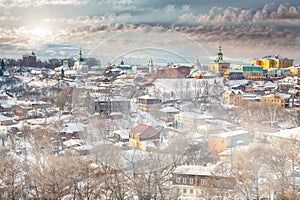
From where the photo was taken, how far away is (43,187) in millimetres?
2619

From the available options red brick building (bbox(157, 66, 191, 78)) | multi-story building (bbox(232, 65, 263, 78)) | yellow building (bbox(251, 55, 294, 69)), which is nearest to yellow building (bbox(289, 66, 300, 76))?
yellow building (bbox(251, 55, 294, 69))

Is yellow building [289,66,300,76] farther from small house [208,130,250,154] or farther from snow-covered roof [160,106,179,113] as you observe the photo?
snow-covered roof [160,106,179,113]

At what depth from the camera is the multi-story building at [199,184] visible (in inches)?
100

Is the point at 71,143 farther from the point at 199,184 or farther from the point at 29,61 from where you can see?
the point at 29,61

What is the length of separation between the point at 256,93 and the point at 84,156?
6650 mm

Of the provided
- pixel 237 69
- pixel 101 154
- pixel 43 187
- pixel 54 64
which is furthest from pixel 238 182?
pixel 54 64

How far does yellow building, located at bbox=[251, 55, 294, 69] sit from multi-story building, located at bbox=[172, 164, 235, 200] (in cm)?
988

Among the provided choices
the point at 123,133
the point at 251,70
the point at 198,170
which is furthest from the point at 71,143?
the point at 251,70

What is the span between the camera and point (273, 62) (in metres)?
12.8

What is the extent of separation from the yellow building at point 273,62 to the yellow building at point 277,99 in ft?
14.3

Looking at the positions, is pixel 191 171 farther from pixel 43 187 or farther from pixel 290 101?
pixel 290 101

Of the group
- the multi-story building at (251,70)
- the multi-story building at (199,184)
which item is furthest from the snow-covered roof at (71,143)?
the multi-story building at (251,70)

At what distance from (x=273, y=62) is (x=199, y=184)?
10934 millimetres

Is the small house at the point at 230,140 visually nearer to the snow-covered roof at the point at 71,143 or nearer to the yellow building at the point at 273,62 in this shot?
the snow-covered roof at the point at 71,143
